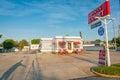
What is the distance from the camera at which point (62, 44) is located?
41312mm

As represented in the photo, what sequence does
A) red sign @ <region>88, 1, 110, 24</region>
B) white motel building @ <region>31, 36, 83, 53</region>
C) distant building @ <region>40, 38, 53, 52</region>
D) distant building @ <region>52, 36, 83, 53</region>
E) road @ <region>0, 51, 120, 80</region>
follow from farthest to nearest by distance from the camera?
distant building @ <region>40, 38, 53, 52</region> < white motel building @ <region>31, 36, 83, 53</region> < distant building @ <region>52, 36, 83, 53</region> < red sign @ <region>88, 1, 110, 24</region> < road @ <region>0, 51, 120, 80</region>

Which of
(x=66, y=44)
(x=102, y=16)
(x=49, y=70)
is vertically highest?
(x=102, y=16)

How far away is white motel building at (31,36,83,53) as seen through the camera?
134 ft

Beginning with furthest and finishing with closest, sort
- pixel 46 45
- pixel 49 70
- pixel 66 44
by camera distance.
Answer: pixel 46 45
pixel 66 44
pixel 49 70

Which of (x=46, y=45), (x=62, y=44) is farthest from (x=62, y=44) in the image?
(x=46, y=45)

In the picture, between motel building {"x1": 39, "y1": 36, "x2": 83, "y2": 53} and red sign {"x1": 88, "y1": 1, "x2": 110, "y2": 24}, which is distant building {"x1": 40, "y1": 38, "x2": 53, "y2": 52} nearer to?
motel building {"x1": 39, "y1": 36, "x2": 83, "y2": 53}

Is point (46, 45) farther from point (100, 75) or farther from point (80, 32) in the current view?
point (100, 75)

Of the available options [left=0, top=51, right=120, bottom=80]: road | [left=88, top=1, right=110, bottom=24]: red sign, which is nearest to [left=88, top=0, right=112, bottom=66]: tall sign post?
[left=88, top=1, right=110, bottom=24]: red sign

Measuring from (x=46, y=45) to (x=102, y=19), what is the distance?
29.5m

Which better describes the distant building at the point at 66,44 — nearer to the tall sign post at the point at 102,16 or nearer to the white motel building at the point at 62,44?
the white motel building at the point at 62,44

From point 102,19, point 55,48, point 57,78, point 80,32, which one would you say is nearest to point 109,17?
point 102,19

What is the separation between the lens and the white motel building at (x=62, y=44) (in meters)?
40.9

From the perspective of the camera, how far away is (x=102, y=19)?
14492mm

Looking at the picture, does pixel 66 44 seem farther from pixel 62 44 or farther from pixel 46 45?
pixel 46 45
